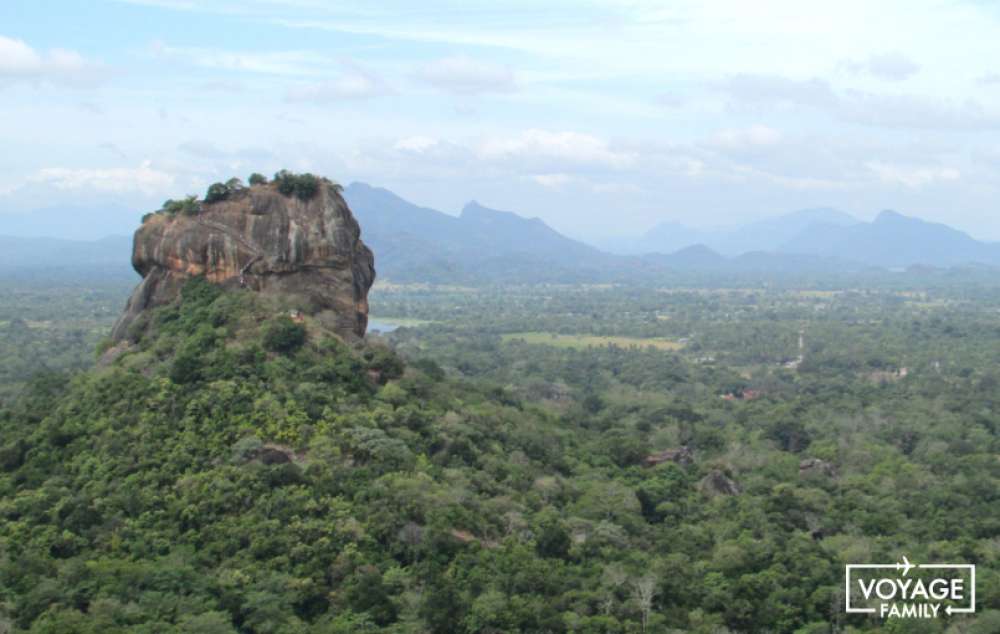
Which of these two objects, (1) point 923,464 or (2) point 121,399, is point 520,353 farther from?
(2) point 121,399

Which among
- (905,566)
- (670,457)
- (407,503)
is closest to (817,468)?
(670,457)

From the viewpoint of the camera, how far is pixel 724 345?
279 feet

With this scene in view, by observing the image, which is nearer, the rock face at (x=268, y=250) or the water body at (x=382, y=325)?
the rock face at (x=268, y=250)

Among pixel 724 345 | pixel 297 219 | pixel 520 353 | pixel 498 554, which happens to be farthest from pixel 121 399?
pixel 724 345

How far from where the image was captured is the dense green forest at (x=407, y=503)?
2078cm

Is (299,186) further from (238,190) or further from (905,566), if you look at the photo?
(905,566)

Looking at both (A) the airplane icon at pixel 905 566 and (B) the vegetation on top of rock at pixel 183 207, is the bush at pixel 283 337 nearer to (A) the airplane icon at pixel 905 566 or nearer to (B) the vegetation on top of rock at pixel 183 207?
(B) the vegetation on top of rock at pixel 183 207

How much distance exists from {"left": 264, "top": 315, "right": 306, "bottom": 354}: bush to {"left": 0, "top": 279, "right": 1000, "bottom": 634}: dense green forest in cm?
6

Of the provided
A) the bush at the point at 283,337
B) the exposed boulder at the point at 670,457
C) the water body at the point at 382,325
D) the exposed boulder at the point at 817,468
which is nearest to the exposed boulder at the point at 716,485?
the exposed boulder at the point at 670,457

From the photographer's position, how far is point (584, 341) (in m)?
91.0

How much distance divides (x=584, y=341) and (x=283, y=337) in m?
62.7

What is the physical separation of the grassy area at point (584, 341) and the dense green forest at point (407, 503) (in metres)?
42.8

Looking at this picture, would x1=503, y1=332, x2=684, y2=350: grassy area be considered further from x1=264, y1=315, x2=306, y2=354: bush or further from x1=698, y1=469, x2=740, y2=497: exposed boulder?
x1=264, y1=315, x2=306, y2=354: bush

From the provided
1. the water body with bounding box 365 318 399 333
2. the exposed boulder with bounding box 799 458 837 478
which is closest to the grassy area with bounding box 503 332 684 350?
the water body with bounding box 365 318 399 333
